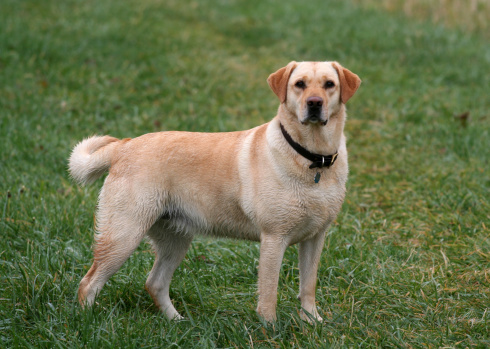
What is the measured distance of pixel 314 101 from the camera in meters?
3.40

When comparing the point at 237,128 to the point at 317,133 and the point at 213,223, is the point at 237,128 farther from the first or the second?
the point at 317,133

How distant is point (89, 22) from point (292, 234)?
8693mm

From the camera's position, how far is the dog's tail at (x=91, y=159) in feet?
13.2

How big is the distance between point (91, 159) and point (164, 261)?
0.90 m

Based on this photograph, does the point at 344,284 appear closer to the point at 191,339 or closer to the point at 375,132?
the point at 191,339

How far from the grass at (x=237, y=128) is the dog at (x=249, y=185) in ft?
0.88

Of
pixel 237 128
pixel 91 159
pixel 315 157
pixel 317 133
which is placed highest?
pixel 317 133

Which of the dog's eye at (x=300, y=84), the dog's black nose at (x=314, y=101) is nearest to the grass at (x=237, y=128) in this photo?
the dog's black nose at (x=314, y=101)

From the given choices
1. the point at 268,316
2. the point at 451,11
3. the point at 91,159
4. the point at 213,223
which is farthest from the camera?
the point at 451,11

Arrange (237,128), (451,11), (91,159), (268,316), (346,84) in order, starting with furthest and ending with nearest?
(451,11)
(237,128)
(91,159)
(346,84)
(268,316)

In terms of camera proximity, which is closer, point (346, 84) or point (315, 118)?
point (315, 118)

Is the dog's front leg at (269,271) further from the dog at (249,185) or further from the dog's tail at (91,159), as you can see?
the dog's tail at (91,159)

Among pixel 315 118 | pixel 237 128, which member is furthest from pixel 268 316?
pixel 237 128

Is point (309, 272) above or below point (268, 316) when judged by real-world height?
above
